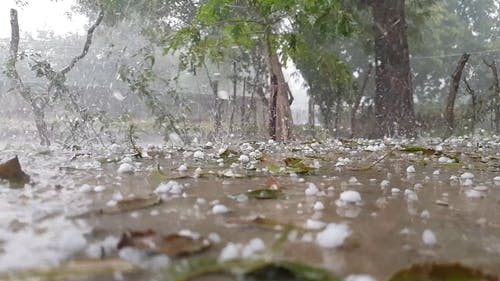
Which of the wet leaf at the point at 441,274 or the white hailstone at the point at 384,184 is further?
the white hailstone at the point at 384,184

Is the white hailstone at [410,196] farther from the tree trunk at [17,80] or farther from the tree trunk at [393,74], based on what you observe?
the tree trunk at [17,80]

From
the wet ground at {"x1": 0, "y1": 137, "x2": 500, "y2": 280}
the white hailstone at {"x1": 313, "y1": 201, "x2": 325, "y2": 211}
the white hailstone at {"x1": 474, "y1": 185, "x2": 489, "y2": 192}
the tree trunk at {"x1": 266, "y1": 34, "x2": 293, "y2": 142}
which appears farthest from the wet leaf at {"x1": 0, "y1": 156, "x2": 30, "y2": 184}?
the tree trunk at {"x1": 266, "y1": 34, "x2": 293, "y2": 142}

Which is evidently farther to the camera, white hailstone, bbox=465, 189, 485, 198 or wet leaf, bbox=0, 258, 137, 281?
white hailstone, bbox=465, 189, 485, 198

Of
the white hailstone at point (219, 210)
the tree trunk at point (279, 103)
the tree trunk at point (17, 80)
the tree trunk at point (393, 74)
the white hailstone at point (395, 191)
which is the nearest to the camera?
the white hailstone at point (219, 210)

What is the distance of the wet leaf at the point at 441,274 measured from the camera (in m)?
0.70

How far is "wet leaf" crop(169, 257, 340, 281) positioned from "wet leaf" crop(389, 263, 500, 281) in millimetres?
105

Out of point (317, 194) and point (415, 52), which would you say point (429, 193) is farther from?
point (415, 52)

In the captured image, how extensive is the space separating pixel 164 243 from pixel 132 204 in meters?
0.44

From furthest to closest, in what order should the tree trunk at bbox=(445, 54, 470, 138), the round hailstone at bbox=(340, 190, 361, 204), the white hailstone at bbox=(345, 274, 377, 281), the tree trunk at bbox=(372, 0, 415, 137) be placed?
the tree trunk at bbox=(372, 0, 415, 137)
the tree trunk at bbox=(445, 54, 470, 138)
the round hailstone at bbox=(340, 190, 361, 204)
the white hailstone at bbox=(345, 274, 377, 281)

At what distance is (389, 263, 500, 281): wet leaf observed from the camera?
70cm

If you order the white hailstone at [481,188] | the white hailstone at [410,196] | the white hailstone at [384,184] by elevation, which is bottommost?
the white hailstone at [481,188]

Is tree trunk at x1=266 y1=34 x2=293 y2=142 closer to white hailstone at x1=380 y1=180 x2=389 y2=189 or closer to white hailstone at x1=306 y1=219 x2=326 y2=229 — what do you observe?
white hailstone at x1=380 y1=180 x2=389 y2=189

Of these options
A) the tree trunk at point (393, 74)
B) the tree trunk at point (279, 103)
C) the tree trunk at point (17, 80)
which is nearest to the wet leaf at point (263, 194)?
the tree trunk at point (279, 103)

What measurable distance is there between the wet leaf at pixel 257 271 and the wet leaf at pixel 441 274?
105 millimetres
